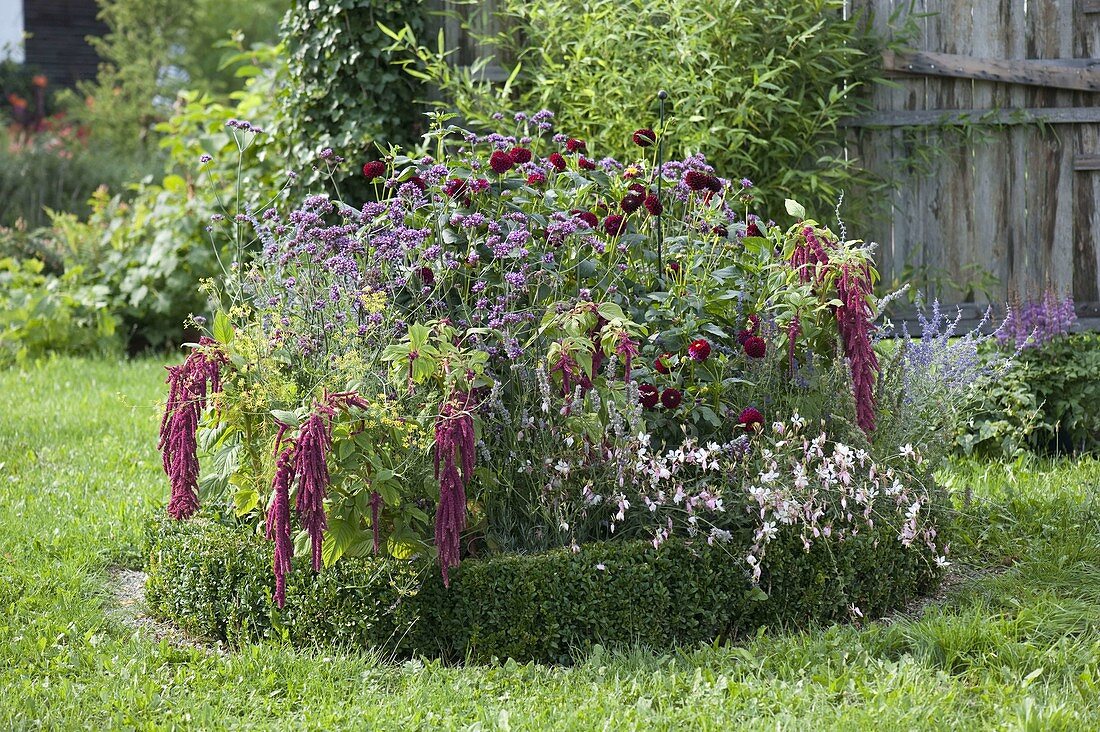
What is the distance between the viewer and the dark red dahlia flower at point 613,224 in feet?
12.8

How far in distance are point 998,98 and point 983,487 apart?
2484mm

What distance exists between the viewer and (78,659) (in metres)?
3.38

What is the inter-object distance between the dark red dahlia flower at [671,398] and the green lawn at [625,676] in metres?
0.74

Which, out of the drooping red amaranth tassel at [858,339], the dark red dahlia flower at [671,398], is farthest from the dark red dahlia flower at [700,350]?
the drooping red amaranth tassel at [858,339]

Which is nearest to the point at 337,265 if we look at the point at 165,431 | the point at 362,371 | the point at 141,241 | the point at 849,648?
the point at 362,371

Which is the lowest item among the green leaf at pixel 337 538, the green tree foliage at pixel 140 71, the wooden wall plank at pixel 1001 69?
the green leaf at pixel 337 538

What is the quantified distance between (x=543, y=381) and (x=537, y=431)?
23 cm

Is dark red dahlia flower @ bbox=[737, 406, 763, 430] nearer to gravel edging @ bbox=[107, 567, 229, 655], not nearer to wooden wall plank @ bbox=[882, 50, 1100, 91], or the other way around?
gravel edging @ bbox=[107, 567, 229, 655]

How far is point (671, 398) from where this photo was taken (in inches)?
140

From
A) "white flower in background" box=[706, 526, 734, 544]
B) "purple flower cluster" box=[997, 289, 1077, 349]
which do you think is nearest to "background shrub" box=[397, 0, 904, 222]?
"purple flower cluster" box=[997, 289, 1077, 349]

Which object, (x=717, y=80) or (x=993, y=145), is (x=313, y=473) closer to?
(x=717, y=80)

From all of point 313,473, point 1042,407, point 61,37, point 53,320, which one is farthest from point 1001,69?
point 61,37

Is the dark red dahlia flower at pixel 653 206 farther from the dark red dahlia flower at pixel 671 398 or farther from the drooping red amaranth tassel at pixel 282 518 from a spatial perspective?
the drooping red amaranth tassel at pixel 282 518

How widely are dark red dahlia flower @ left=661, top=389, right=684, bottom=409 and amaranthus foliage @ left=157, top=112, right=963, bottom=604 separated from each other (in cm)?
7
